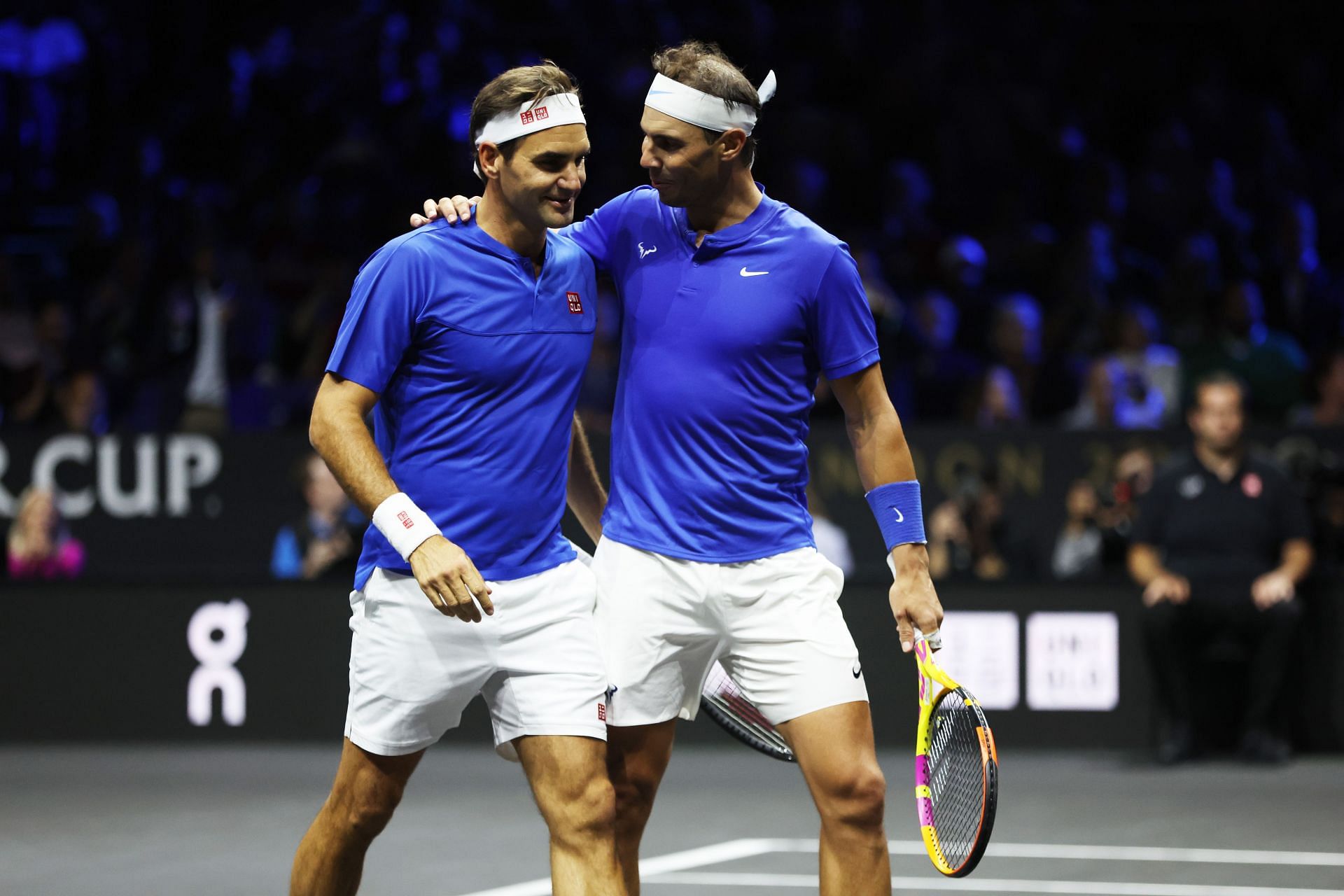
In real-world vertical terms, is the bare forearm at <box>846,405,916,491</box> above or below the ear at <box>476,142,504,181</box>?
below

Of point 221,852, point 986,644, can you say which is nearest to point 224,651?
point 221,852

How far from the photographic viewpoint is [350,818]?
4.07 metres

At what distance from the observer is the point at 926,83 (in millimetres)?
12961

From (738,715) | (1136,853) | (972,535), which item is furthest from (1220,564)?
(738,715)

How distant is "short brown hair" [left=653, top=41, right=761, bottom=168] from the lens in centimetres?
423

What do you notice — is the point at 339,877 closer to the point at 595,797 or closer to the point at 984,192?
the point at 595,797

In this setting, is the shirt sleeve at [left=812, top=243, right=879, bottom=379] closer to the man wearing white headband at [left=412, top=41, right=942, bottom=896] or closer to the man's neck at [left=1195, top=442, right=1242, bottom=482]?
the man wearing white headband at [left=412, top=41, right=942, bottom=896]

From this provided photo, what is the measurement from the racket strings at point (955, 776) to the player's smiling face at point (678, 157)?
3.98 ft

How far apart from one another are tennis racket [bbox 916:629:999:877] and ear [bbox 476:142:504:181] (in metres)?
1.32

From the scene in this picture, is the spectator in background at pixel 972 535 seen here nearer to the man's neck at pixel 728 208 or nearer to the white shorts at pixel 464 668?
the man's neck at pixel 728 208

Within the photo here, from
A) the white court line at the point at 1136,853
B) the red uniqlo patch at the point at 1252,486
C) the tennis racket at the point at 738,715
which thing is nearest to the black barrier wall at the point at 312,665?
the red uniqlo patch at the point at 1252,486

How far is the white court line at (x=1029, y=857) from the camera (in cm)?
599

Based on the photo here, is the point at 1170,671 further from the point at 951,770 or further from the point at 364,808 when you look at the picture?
the point at 364,808

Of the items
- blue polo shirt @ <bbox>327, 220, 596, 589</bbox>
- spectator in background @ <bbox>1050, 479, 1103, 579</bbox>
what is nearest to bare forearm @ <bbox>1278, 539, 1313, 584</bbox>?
spectator in background @ <bbox>1050, 479, 1103, 579</bbox>
